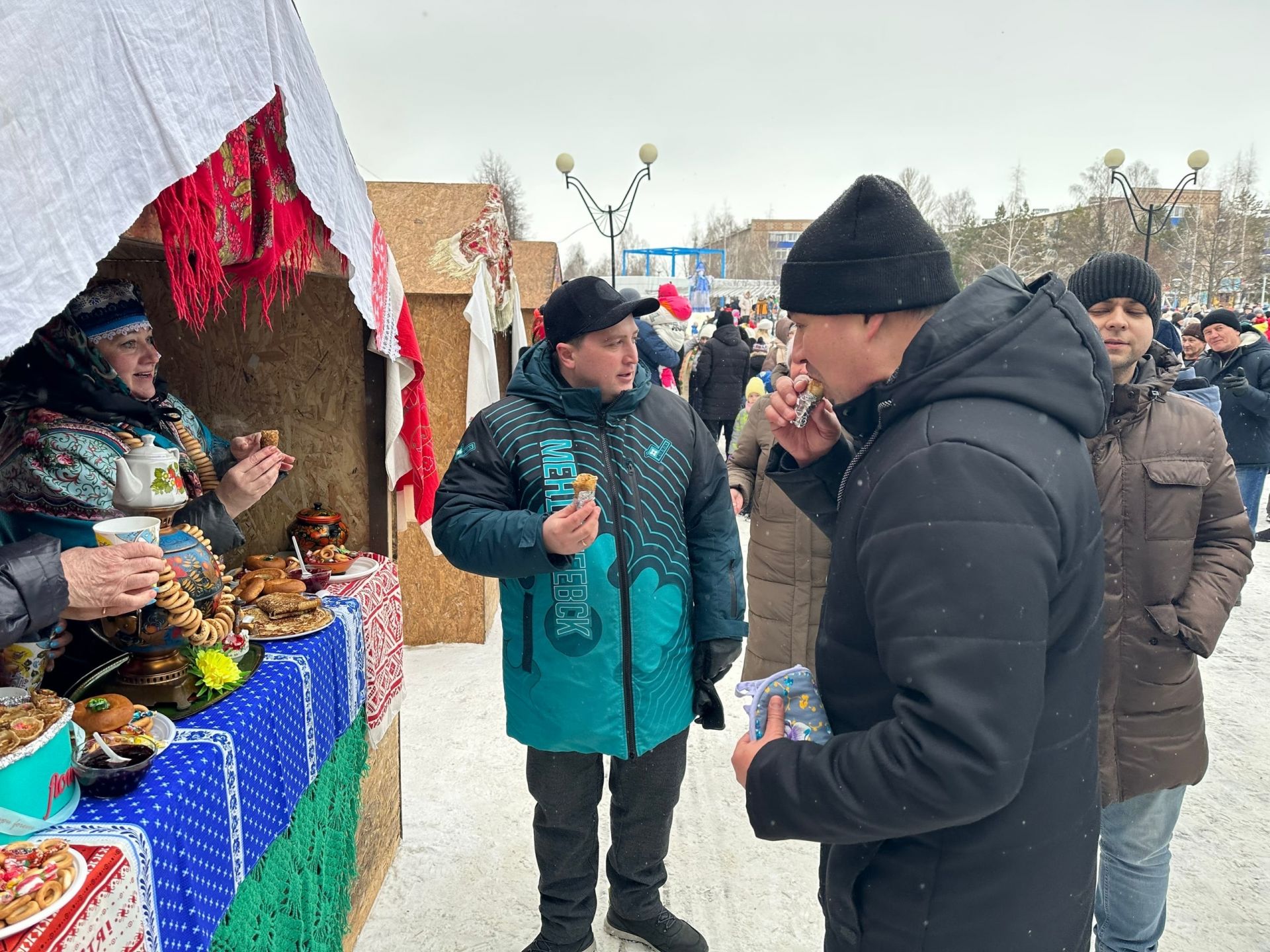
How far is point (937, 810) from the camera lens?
120 cm

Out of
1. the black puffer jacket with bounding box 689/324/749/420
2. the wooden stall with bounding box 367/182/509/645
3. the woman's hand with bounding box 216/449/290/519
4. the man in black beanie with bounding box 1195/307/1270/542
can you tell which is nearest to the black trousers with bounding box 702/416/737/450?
the black puffer jacket with bounding box 689/324/749/420

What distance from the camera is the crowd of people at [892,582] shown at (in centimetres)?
120

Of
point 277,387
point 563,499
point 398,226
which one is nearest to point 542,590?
point 563,499

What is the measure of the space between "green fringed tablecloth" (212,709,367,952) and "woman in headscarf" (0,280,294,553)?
3.18 feet

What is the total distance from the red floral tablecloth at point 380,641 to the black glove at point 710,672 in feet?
3.84

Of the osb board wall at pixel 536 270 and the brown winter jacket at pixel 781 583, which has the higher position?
the osb board wall at pixel 536 270

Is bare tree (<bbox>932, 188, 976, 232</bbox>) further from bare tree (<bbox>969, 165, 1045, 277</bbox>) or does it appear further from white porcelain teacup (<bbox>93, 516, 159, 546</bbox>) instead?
white porcelain teacup (<bbox>93, 516, 159, 546</bbox>)

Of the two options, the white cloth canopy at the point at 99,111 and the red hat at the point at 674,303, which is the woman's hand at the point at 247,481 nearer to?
the white cloth canopy at the point at 99,111

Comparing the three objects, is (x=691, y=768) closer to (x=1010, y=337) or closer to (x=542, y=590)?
(x=542, y=590)

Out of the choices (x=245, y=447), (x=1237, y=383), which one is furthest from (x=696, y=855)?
(x=1237, y=383)

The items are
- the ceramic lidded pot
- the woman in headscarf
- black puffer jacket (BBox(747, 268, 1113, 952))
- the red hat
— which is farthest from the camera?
the red hat

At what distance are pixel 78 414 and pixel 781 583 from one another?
99.5 inches

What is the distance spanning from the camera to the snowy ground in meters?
2.90

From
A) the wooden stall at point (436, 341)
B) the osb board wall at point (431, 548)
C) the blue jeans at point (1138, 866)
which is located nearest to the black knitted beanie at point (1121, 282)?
the blue jeans at point (1138, 866)
